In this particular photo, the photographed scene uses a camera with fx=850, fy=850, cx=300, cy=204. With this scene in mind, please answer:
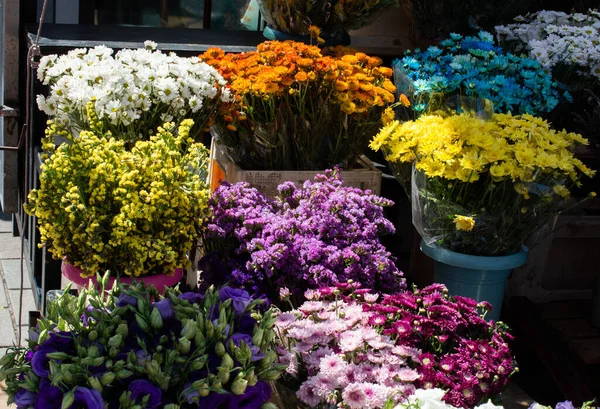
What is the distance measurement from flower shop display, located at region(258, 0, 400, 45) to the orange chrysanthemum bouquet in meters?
0.31

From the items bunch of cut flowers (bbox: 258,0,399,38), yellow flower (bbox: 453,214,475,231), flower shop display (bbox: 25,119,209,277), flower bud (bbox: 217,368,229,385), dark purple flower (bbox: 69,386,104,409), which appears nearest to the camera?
dark purple flower (bbox: 69,386,104,409)

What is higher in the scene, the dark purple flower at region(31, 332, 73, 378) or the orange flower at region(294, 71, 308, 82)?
the orange flower at region(294, 71, 308, 82)

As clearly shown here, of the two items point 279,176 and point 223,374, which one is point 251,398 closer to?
point 223,374

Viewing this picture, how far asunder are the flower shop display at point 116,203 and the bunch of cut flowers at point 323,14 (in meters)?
0.98

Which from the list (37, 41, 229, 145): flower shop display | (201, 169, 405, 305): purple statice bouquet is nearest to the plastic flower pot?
(201, 169, 405, 305): purple statice bouquet

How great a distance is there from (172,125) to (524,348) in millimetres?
1692

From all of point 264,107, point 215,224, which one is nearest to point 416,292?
point 215,224

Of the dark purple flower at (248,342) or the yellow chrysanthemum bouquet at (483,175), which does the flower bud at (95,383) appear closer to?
the dark purple flower at (248,342)

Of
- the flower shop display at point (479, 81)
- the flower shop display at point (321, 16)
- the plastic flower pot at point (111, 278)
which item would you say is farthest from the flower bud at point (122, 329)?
the flower shop display at point (321, 16)

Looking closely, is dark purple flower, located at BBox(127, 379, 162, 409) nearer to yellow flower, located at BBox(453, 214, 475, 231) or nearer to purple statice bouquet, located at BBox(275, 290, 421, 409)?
purple statice bouquet, located at BBox(275, 290, 421, 409)

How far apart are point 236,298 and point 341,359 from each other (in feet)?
0.99

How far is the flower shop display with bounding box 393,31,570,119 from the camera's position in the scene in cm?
297

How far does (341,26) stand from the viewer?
3438 mm

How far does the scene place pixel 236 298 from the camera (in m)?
2.11
